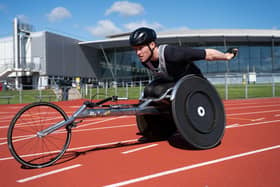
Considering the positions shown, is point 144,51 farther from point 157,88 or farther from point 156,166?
point 156,166

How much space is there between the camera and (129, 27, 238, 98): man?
376 centimetres

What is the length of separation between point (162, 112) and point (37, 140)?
6.09ft

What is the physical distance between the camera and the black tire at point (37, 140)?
3.04 metres

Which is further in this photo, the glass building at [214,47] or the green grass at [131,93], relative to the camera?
the glass building at [214,47]

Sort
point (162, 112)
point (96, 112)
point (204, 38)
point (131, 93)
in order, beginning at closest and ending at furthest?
1. point (96, 112)
2. point (162, 112)
3. point (131, 93)
4. point (204, 38)

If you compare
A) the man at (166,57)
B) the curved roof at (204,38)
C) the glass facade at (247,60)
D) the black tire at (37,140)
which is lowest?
the black tire at (37,140)

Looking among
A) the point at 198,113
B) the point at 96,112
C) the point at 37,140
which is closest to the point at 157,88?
the point at 198,113

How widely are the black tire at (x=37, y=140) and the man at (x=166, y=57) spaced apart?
1.42 m

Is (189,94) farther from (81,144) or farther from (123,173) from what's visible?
(81,144)

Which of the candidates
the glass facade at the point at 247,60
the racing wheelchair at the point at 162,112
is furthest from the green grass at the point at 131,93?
the racing wheelchair at the point at 162,112

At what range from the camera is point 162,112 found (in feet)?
13.3

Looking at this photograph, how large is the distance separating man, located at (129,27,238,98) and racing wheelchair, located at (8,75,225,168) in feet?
0.64

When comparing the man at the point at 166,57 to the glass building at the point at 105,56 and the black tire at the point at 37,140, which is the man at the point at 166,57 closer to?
the black tire at the point at 37,140

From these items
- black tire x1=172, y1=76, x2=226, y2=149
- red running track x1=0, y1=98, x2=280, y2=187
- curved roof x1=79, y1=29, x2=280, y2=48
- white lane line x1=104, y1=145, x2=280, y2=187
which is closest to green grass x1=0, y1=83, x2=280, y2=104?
curved roof x1=79, y1=29, x2=280, y2=48
